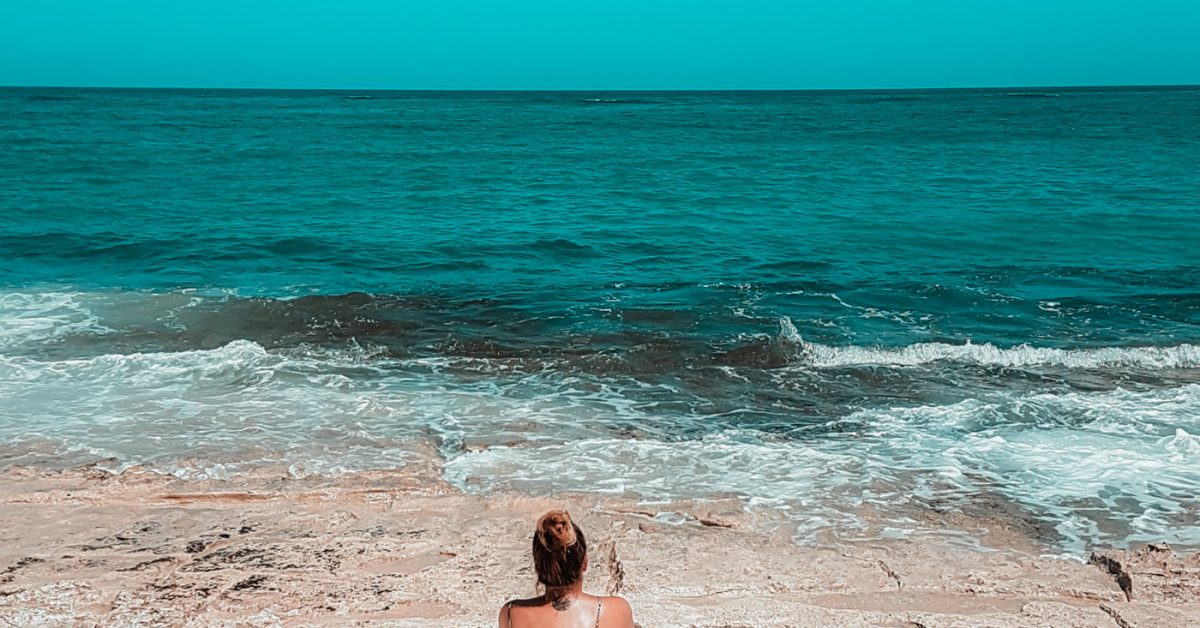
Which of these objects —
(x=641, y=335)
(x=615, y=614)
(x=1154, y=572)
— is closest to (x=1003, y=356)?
(x=641, y=335)

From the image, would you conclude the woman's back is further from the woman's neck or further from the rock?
the rock

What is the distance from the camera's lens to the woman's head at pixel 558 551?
10.7ft

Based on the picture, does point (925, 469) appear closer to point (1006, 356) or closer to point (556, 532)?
point (1006, 356)

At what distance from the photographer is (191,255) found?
59.0ft

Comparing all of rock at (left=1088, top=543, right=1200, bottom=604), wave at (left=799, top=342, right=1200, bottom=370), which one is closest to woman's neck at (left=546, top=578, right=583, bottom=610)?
rock at (left=1088, top=543, right=1200, bottom=604)

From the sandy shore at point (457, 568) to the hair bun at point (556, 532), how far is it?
2.32m

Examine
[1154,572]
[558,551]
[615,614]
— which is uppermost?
[558,551]

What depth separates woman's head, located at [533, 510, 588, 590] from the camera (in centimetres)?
326

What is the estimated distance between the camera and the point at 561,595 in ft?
11.3

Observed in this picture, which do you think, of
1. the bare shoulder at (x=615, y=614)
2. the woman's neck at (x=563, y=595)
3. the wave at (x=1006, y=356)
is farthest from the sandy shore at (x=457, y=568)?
the wave at (x=1006, y=356)

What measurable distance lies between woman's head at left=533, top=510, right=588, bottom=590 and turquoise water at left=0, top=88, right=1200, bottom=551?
3650mm

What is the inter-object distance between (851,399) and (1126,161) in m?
28.0

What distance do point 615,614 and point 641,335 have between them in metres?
9.14

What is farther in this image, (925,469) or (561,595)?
(925,469)
